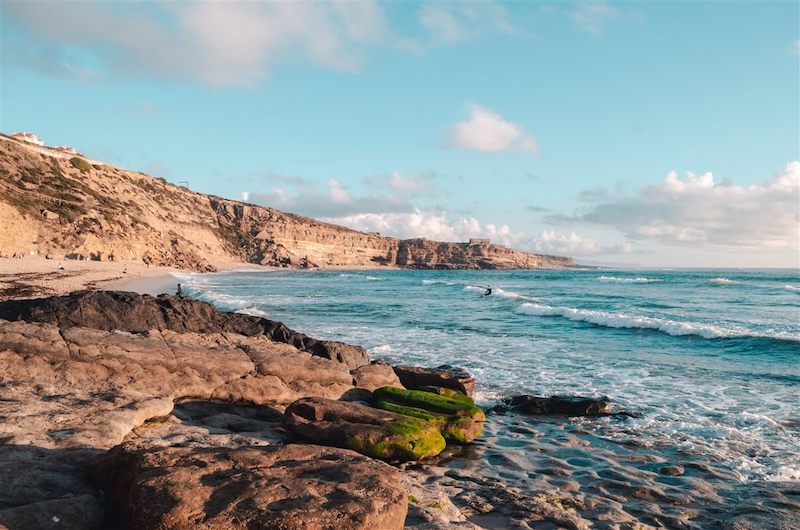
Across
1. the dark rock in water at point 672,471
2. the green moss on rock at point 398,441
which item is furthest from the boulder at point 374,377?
the dark rock in water at point 672,471

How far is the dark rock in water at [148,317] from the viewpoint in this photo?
10548 mm

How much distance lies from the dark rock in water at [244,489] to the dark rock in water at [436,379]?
6.38 m

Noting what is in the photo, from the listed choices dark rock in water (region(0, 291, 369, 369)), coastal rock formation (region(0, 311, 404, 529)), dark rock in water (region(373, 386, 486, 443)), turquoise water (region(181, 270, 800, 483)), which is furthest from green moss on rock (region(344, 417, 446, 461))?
dark rock in water (region(0, 291, 369, 369))

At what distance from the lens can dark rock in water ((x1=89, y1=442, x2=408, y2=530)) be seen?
407cm

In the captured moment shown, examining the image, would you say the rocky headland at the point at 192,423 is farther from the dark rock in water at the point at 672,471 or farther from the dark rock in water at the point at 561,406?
the dark rock in water at the point at 672,471

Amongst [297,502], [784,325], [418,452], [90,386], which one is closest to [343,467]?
[297,502]

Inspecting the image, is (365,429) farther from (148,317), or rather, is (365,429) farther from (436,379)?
(148,317)

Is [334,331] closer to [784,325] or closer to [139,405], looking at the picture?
[139,405]

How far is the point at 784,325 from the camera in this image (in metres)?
25.7

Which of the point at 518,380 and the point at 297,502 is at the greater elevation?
the point at 297,502

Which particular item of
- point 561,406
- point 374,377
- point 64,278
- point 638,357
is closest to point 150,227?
point 64,278

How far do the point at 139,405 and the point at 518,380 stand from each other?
968 cm

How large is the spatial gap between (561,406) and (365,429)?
17.6 ft

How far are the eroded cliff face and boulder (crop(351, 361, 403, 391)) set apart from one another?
46.7 m
